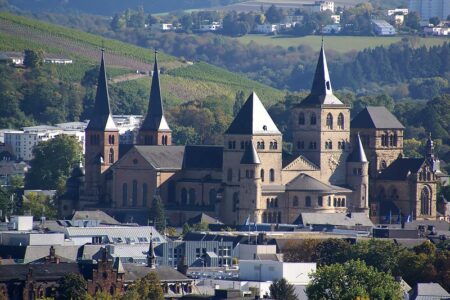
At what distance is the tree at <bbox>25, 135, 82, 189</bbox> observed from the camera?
180 m

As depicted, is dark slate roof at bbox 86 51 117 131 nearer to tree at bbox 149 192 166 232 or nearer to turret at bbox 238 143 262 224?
tree at bbox 149 192 166 232

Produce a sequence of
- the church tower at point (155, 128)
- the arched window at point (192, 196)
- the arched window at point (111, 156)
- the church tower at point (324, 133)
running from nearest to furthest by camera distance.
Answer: the church tower at point (324, 133) → the arched window at point (192, 196) → the arched window at point (111, 156) → the church tower at point (155, 128)

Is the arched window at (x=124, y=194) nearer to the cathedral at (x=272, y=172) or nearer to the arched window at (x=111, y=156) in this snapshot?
the cathedral at (x=272, y=172)

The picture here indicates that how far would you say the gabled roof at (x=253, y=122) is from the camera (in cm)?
15150

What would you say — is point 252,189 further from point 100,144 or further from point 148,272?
point 148,272

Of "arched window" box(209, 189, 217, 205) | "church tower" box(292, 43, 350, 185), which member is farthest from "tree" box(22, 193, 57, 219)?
"church tower" box(292, 43, 350, 185)

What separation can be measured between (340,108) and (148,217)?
12.0 metres

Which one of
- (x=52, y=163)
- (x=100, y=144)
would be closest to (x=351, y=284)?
(x=100, y=144)

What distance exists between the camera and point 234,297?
104125mm

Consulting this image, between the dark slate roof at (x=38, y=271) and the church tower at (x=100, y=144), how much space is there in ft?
168

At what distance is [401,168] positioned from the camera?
157500 millimetres

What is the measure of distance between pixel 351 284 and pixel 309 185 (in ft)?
149

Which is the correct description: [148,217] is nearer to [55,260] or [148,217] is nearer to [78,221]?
[78,221]

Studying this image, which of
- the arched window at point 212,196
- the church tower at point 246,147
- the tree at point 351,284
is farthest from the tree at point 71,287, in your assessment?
the arched window at point 212,196
